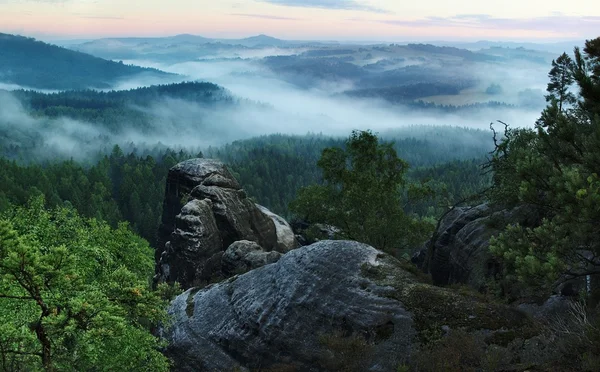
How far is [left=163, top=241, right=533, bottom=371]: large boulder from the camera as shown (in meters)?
23.2

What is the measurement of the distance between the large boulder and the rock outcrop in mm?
15151

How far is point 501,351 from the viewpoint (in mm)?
19312

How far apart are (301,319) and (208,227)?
89.8ft

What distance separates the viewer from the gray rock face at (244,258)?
132 feet

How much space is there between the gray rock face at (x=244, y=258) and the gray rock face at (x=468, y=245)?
44.8 ft

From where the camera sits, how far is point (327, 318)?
2633 cm

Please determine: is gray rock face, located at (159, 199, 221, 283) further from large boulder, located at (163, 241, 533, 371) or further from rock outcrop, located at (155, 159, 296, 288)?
large boulder, located at (163, 241, 533, 371)

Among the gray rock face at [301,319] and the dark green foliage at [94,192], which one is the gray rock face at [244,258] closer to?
the gray rock face at [301,319]

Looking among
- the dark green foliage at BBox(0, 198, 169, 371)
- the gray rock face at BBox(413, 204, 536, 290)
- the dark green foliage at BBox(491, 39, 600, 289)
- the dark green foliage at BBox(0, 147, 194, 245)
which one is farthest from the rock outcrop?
the dark green foliage at BBox(0, 147, 194, 245)

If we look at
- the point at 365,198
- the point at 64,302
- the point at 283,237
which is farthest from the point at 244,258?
the point at 64,302

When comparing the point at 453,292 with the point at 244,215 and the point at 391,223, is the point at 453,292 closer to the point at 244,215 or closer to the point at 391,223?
the point at 391,223

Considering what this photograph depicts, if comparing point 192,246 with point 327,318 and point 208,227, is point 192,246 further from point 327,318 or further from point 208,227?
point 327,318

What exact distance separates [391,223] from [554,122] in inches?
1142

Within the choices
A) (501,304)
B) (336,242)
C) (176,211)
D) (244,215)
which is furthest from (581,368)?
(176,211)
